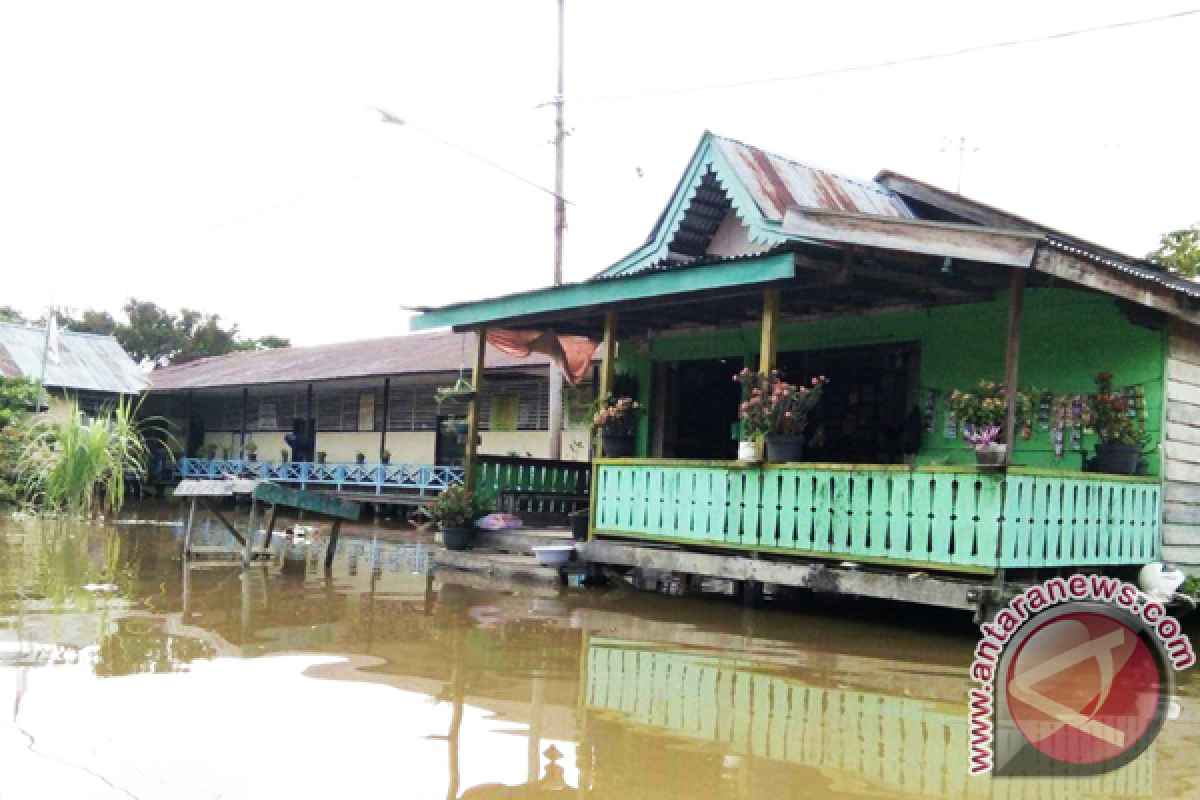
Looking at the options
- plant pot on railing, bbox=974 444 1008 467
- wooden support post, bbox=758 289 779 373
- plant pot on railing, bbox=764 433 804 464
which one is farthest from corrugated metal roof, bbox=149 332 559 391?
plant pot on railing, bbox=974 444 1008 467

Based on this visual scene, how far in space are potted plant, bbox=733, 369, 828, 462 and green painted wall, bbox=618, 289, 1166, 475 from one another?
7.89ft

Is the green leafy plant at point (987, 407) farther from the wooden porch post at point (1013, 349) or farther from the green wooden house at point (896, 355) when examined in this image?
the green wooden house at point (896, 355)

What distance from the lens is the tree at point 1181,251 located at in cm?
2044

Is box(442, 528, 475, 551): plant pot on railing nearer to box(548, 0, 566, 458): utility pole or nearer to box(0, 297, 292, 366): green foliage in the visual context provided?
box(548, 0, 566, 458): utility pole

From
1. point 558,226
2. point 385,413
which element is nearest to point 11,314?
point 385,413

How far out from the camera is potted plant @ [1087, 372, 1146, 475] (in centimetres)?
909

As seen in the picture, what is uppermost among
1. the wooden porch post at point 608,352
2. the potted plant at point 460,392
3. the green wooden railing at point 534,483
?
the wooden porch post at point 608,352

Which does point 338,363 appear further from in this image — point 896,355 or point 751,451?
point 751,451

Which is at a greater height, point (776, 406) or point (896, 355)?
point (896, 355)

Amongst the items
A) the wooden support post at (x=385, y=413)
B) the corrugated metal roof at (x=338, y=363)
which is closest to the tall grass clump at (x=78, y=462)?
the corrugated metal roof at (x=338, y=363)

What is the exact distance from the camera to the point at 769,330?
31.2 feet

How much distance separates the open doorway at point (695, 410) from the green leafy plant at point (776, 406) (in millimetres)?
4561

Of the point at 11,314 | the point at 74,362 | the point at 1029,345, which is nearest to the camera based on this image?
the point at 1029,345

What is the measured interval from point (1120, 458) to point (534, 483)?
7.53m
